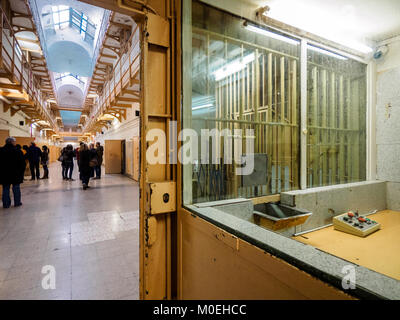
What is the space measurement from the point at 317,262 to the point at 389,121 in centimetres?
368

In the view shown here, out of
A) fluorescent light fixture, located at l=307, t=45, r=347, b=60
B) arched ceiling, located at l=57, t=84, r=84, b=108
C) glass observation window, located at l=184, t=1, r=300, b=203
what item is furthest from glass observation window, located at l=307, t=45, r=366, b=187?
arched ceiling, located at l=57, t=84, r=84, b=108

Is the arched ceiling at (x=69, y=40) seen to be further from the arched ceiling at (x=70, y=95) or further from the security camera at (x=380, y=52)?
the security camera at (x=380, y=52)

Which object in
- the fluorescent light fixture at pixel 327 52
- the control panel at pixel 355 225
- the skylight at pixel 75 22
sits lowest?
the control panel at pixel 355 225

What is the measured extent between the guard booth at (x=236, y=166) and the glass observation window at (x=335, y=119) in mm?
18

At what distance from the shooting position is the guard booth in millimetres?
1089

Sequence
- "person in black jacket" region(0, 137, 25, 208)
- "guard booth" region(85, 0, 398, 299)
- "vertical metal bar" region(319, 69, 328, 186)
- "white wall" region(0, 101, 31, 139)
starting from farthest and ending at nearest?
"white wall" region(0, 101, 31, 139), "person in black jacket" region(0, 137, 25, 208), "vertical metal bar" region(319, 69, 328, 186), "guard booth" region(85, 0, 398, 299)

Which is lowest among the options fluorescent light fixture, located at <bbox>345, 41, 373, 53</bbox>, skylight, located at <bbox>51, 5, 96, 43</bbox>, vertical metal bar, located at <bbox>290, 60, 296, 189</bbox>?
vertical metal bar, located at <bbox>290, 60, 296, 189</bbox>

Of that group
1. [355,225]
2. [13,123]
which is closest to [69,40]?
[13,123]

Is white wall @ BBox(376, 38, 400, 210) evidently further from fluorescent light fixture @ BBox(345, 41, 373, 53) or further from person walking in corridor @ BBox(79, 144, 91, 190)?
person walking in corridor @ BBox(79, 144, 91, 190)

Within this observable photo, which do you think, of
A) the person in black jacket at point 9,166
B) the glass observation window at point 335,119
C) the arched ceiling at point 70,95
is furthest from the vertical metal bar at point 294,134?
the arched ceiling at point 70,95

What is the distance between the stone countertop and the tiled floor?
5.85 ft

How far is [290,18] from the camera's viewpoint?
2.73m

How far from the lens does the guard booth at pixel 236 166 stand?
1.09 metres

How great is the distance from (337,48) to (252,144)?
1.95 metres
